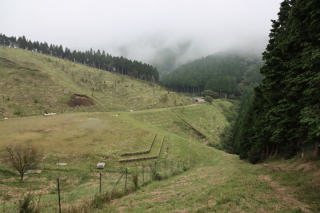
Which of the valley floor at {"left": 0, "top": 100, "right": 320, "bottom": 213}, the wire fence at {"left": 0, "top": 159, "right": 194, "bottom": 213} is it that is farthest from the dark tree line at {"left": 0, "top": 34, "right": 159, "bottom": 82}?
the wire fence at {"left": 0, "top": 159, "right": 194, "bottom": 213}

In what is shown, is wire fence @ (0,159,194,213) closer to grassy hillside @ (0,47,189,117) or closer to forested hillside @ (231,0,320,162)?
forested hillside @ (231,0,320,162)

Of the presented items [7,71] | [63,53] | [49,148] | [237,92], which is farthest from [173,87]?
[49,148]

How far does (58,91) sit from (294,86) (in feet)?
267

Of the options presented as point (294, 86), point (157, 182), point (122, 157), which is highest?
point (294, 86)

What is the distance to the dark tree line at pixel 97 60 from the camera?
132 meters

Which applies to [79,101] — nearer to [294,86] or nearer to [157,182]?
[157,182]

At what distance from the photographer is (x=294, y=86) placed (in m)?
15.8

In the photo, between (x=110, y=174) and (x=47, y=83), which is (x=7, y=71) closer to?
(x=47, y=83)

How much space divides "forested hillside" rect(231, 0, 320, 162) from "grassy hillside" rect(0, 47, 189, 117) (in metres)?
60.7

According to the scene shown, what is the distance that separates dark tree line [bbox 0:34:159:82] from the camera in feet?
432

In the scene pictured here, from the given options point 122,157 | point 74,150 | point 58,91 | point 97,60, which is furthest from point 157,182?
point 97,60

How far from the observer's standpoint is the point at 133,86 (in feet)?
348

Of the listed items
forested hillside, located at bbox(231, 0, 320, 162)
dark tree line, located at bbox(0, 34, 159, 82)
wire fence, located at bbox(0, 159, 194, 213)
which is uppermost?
dark tree line, located at bbox(0, 34, 159, 82)

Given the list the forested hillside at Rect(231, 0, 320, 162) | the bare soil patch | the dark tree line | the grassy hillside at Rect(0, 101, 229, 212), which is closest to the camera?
the forested hillside at Rect(231, 0, 320, 162)
